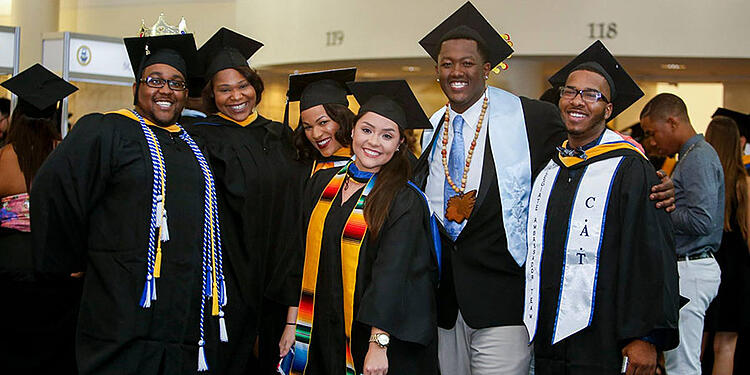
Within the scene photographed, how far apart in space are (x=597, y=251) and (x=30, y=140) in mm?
3438

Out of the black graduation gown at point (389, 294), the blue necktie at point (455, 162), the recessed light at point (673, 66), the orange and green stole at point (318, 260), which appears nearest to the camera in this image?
the black graduation gown at point (389, 294)

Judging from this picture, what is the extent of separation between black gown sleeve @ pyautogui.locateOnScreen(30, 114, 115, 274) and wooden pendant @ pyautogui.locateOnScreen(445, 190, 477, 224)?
1.43m

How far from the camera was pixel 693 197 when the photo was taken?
4.72m

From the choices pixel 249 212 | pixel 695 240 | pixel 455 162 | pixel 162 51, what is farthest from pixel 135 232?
pixel 695 240

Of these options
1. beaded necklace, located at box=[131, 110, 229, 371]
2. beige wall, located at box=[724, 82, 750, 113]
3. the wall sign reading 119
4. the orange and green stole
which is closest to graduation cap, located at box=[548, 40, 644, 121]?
the orange and green stole

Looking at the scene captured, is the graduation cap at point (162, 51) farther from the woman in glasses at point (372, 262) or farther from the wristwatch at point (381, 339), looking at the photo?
the wristwatch at point (381, 339)

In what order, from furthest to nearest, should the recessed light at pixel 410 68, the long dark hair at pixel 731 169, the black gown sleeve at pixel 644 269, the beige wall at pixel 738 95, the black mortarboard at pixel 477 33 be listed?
the beige wall at pixel 738 95
the recessed light at pixel 410 68
the long dark hair at pixel 731 169
the black mortarboard at pixel 477 33
the black gown sleeve at pixel 644 269

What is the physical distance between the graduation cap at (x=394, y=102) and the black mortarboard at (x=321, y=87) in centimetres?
77

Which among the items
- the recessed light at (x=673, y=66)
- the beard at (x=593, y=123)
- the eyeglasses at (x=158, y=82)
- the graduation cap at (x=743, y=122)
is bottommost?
the beard at (x=593, y=123)

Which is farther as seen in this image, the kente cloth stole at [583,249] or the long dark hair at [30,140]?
the long dark hair at [30,140]

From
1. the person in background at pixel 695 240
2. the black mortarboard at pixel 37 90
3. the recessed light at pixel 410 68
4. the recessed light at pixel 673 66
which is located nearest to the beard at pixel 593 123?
the person in background at pixel 695 240

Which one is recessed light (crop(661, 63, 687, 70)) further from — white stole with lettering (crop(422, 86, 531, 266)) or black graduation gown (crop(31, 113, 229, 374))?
black graduation gown (crop(31, 113, 229, 374))

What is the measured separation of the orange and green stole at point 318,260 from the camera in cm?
334

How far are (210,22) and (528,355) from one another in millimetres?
11728
